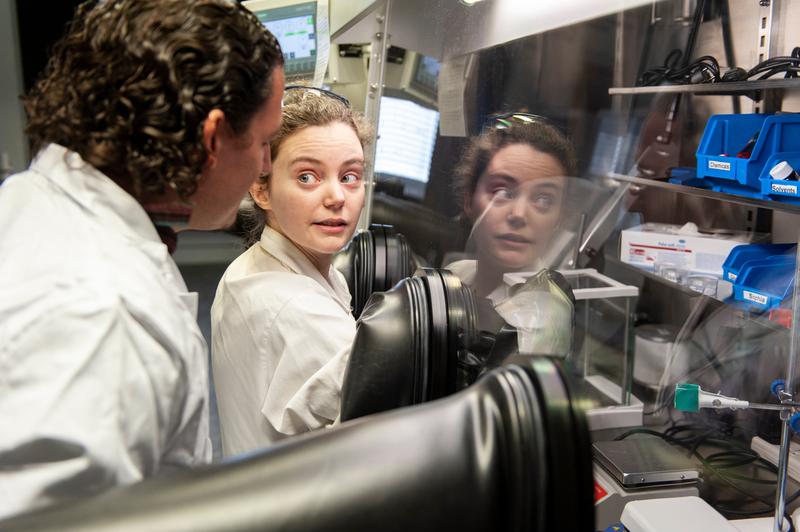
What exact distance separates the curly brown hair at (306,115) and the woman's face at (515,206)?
1.19 feet

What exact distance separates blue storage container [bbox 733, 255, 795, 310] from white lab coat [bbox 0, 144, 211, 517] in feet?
3.92

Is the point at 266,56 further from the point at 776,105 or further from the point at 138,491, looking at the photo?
the point at 776,105

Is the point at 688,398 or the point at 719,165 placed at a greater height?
the point at 719,165

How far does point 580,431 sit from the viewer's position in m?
0.53

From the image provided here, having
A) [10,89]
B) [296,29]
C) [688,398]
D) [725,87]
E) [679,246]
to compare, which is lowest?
[688,398]

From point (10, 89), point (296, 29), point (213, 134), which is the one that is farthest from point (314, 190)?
point (10, 89)

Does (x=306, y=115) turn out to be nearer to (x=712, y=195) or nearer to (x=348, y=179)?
(x=348, y=179)

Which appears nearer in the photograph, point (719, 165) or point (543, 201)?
point (719, 165)

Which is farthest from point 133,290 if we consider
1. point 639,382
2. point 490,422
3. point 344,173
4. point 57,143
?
point 639,382

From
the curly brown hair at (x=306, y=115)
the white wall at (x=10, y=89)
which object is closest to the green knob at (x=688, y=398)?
the curly brown hair at (x=306, y=115)

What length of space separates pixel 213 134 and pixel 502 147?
3.17 ft

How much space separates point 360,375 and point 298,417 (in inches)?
7.2

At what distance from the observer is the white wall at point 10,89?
450cm

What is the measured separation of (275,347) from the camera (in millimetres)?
1163
